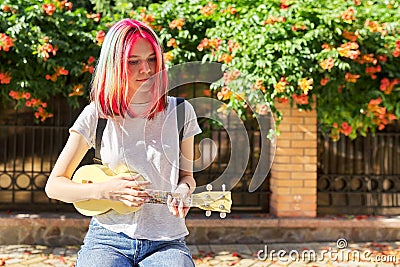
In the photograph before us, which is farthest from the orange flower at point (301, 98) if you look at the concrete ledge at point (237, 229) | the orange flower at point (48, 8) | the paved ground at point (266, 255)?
the orange flower at point (48, 8)

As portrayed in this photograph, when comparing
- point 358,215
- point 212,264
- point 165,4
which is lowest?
point 212,264

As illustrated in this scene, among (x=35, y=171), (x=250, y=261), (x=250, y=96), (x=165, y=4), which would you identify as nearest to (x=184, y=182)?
(x=250, y=96)

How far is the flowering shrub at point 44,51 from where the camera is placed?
501 centimetres

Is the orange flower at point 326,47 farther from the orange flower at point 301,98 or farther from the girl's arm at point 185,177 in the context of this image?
the girl's arm at point 185,177

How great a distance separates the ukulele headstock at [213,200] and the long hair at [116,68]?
439 millimetres

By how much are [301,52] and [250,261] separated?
222 centimetres

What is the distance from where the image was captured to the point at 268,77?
4.89 m

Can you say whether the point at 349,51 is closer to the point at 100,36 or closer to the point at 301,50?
the point at 301,50

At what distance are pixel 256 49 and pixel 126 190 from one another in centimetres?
346

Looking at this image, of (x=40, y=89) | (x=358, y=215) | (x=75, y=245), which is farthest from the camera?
(x=358, y=215)

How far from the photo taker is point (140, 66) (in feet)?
6.24

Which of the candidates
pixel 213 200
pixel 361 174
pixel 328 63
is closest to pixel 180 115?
pixel 213 200

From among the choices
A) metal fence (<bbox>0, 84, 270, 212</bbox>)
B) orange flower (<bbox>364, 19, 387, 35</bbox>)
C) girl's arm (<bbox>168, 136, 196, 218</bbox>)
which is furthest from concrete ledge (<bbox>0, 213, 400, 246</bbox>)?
girl's arm (<bbox>168, 136, 196, 218</bbox>)

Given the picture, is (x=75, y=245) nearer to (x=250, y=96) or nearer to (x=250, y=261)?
(x=250, y=261)
